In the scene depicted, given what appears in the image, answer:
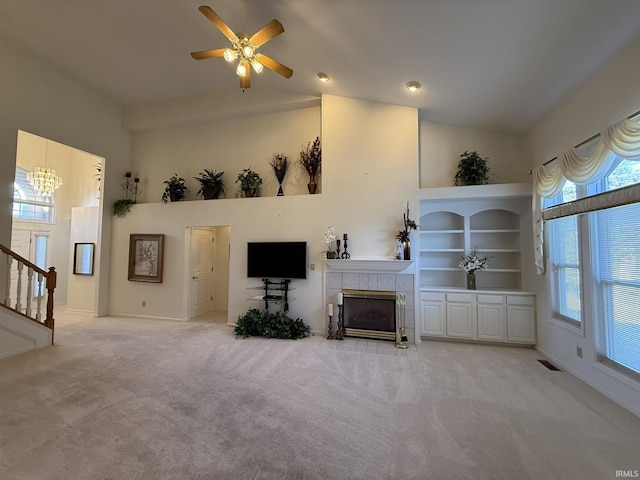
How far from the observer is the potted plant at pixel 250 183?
18.3ft

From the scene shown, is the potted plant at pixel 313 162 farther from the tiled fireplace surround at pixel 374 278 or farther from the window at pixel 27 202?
the window at pixel 27 202

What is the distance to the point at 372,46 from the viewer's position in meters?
3.50

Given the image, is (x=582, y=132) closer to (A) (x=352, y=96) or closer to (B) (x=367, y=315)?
(A) (x=352, y=96)

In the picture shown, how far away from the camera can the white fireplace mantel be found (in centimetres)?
449

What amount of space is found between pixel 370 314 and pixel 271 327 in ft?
5.68

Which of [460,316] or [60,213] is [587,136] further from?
[60,213]

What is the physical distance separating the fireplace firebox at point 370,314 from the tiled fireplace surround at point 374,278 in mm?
121

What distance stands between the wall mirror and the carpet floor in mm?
2884

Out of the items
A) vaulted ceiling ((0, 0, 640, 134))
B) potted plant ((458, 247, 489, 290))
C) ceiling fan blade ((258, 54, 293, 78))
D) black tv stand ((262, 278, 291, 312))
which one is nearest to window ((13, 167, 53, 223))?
vaulted ceiling ((0, 0, 640, 134))

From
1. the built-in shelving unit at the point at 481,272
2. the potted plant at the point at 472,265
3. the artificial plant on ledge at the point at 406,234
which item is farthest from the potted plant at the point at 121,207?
the potted plant at the point at 472,265

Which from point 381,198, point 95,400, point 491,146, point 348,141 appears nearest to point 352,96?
point 348,141

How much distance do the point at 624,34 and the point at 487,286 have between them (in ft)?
11.6

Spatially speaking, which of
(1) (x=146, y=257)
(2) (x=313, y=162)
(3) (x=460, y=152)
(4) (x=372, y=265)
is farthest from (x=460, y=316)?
(1) (x=146, y=257)

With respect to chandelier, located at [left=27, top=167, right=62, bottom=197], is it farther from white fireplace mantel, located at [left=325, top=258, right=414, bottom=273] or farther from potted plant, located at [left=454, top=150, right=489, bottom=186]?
potted plant, located at [left=454, top=150, right=489, bottom=186]
